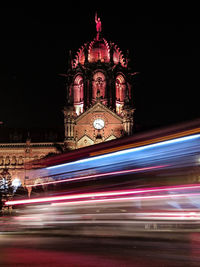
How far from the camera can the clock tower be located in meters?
80.0

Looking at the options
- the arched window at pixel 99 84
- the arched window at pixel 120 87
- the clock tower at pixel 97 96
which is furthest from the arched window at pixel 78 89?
the arched window at pixel 120 87

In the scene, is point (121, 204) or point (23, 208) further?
point (23, 208)

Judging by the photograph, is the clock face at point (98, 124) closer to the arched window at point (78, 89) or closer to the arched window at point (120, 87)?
the arched window at point (78, 89)

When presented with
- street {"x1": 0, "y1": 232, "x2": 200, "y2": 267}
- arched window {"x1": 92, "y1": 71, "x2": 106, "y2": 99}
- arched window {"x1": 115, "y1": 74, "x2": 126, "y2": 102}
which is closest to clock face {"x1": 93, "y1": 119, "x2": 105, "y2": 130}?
arched window {"x1": 92, "y1": 71, "x2": 106, "y2": 99}

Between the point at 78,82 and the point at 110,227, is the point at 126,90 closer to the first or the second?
the point at 78,82

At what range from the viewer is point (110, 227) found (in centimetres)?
1466

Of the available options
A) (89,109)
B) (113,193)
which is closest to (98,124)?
(89,109)

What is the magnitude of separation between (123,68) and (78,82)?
30.0ft

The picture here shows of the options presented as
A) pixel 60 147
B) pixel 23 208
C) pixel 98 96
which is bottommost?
pixel 23 208

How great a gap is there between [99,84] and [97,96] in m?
3.97

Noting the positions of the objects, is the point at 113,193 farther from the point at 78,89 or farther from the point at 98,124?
the point at 78,89

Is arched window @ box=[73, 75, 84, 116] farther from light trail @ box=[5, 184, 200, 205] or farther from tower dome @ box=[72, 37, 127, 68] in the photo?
light trail @ box=[5, 184, 200, 205]

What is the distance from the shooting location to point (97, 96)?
8081 cm

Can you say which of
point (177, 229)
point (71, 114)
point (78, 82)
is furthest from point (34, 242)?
point (78, 82)
